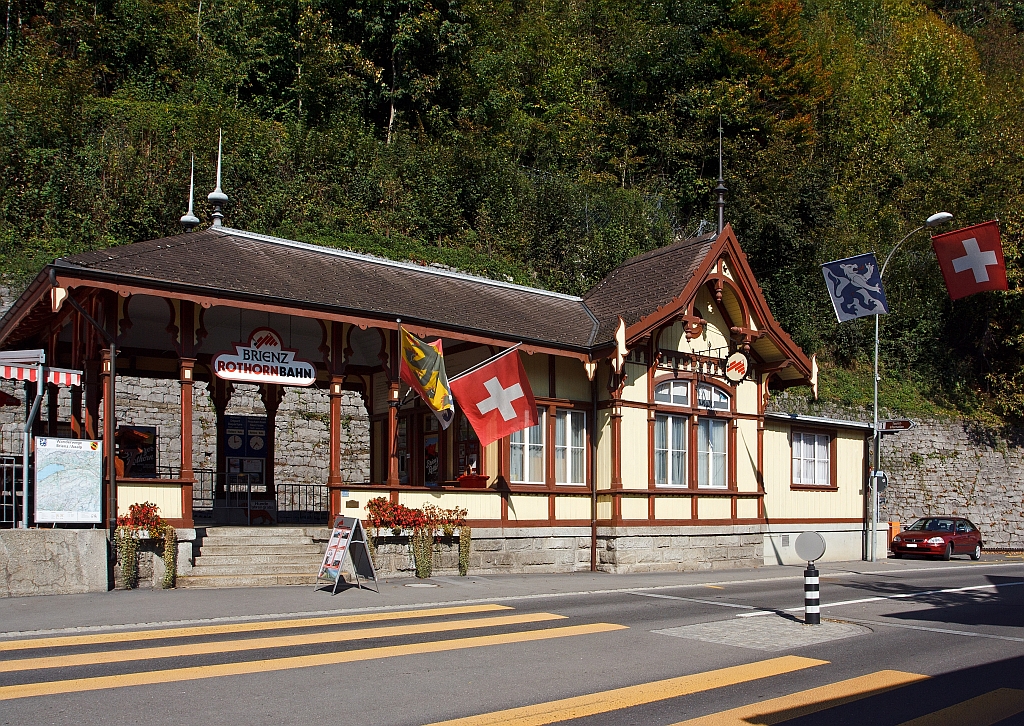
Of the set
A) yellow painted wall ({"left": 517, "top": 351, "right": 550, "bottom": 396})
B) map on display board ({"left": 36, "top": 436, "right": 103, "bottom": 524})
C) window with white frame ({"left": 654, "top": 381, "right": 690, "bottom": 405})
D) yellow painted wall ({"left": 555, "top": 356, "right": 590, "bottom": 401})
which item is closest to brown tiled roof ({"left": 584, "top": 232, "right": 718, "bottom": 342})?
yellow painted wall ({"left": 555, "top": 356, "right": 590, "bottom": 401})

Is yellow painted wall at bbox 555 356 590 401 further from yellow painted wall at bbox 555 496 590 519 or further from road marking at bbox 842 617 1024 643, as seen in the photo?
road marking at bbox 842 617 1024 643

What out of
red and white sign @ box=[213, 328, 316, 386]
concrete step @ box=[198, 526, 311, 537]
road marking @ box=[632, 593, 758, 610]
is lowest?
road marking @ box=[632, 593, 758, 610]

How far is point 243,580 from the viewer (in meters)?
16.2

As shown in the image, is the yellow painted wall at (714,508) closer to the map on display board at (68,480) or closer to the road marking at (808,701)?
the road marking at (808,701)

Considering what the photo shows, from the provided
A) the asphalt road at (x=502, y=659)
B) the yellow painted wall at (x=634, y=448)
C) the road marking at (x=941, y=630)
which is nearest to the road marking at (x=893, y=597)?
the asphalt road at (x=502, y=659)

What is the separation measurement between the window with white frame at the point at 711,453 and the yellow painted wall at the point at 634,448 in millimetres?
1905

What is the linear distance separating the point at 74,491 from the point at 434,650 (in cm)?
736

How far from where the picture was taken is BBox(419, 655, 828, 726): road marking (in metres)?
7.79

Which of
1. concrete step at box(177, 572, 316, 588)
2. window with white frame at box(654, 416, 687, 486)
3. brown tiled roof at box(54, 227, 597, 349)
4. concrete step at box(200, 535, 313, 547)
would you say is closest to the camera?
concrete step at box(177, 572, 316, 588)

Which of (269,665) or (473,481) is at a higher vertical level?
(473,481)

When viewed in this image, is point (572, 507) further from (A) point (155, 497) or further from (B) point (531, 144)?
(B) point (531, 144)

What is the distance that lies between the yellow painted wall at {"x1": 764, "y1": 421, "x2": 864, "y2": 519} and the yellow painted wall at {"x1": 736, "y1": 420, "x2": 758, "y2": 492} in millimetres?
644

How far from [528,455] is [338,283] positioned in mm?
5674

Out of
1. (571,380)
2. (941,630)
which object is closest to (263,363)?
(571,380)
